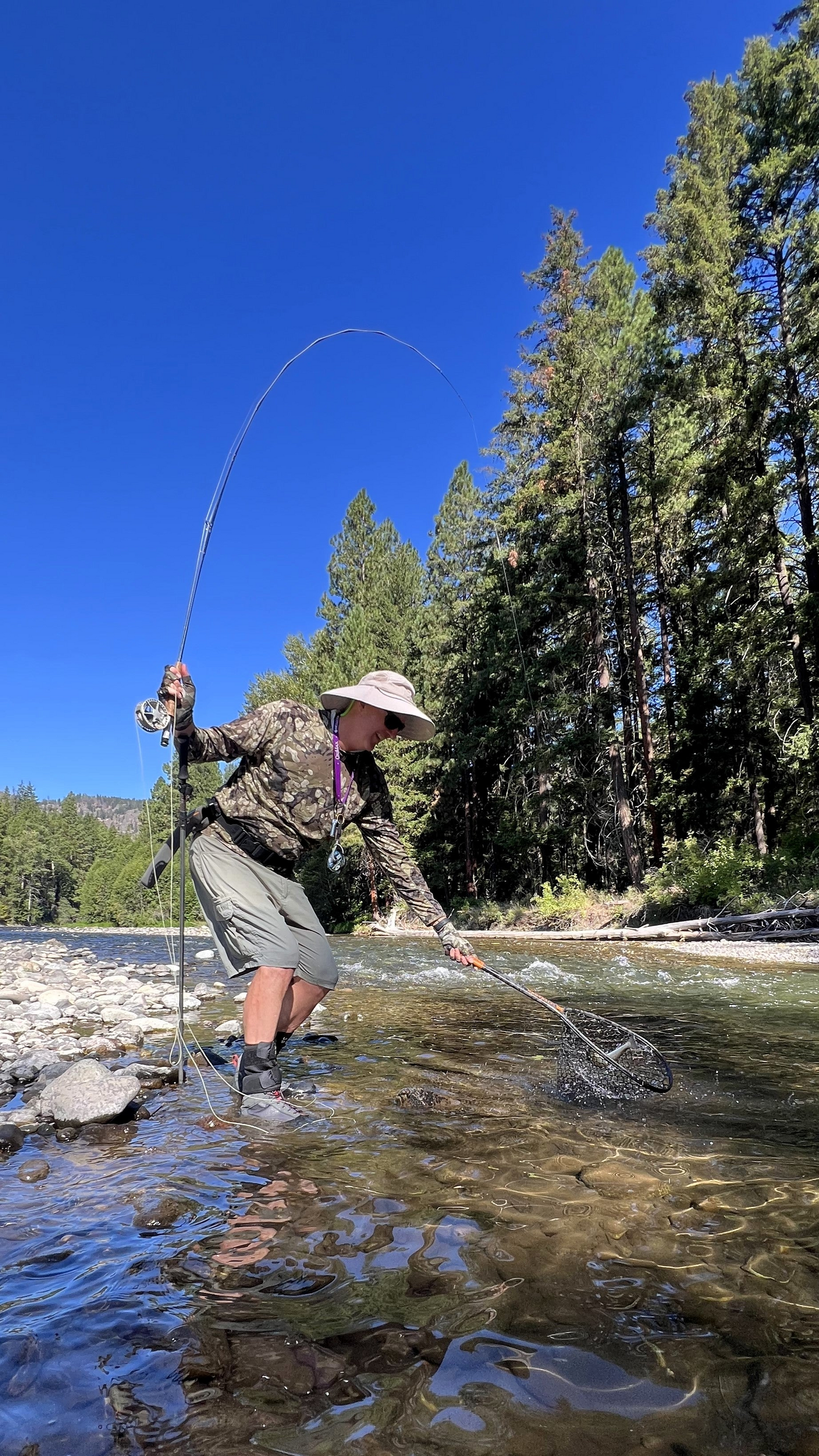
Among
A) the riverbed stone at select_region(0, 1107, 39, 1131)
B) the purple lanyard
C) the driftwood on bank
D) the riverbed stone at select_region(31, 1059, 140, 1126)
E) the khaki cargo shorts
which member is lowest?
the driftwood on bank

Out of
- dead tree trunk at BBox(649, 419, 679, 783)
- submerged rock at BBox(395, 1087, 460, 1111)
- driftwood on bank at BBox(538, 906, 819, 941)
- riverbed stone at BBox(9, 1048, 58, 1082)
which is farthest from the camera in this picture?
dead tree trunk at BBox(649, 419, 679, 783)

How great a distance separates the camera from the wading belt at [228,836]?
13.7ft

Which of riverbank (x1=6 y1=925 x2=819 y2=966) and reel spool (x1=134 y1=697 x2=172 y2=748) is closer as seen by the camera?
reel spool (x1=134 y1=697 x2=172 y2=748)

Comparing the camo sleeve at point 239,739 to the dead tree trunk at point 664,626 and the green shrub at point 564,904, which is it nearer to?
the green shrub at point 564,904

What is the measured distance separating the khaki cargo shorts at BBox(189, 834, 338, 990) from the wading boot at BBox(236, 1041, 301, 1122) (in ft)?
1.39

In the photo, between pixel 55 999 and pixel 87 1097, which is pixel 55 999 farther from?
pixel 87 1097

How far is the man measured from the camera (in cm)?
398

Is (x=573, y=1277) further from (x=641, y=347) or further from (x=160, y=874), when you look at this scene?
(x=641, y=347)

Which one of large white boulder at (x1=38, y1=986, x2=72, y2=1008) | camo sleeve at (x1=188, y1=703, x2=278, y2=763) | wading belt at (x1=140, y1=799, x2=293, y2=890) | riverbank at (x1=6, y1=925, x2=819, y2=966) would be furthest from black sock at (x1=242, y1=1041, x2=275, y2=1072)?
large white boulder at (x1=38, y1=986, x2=72, y2=1008)

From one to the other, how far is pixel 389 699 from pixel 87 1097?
2508 mm

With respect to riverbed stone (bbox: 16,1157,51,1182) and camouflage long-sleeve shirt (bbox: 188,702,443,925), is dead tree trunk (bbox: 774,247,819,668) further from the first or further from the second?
riverbed stone (bbox: 16,1157,51,1182)

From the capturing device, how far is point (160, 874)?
4461 mm

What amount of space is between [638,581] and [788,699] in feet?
27.9

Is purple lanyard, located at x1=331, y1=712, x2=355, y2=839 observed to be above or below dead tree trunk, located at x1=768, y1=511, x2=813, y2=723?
below
